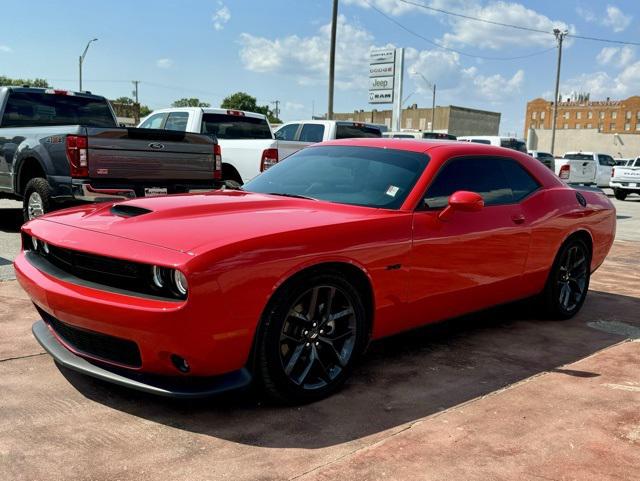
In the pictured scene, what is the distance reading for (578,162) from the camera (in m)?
A: 25.6

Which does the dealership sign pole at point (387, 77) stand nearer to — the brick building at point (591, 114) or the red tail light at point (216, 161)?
the red tail light at point (216, 161)

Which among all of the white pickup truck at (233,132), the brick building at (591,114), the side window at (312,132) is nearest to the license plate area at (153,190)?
the white pickup truck at (233,132)

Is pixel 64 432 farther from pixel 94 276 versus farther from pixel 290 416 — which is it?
pixel 290 416

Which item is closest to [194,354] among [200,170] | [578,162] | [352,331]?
[352,331]

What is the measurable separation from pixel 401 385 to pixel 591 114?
130411 mm

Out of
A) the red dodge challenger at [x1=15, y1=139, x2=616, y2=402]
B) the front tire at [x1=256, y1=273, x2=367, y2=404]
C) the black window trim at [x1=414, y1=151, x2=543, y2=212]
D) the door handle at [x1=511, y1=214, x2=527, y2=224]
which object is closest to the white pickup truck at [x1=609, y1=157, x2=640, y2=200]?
the black window trim at [x1=414, y1=151, x2=543, y2=212]

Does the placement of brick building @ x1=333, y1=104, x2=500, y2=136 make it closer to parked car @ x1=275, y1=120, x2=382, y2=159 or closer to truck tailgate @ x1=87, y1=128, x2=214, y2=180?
parked car @ x1=275, y1=120, x2=382, y2=159

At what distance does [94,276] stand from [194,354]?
0.73m

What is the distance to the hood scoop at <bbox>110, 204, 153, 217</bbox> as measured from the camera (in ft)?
11.7

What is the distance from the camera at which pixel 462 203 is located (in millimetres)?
3988

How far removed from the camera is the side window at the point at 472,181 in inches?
166

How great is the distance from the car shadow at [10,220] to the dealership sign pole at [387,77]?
1115 inches

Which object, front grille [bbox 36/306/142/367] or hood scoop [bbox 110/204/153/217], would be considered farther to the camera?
hood scoop [bbox 110/204/153/217]

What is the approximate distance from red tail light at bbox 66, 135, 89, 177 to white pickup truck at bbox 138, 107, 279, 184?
323 cm
